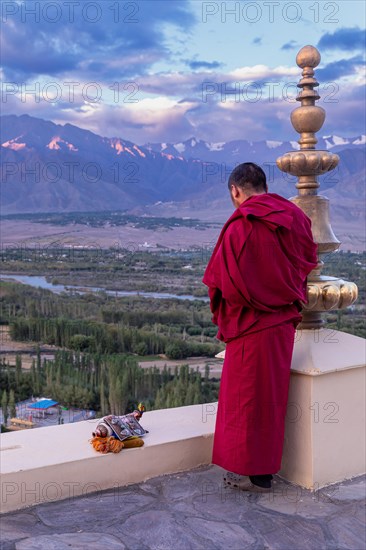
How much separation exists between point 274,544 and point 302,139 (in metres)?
1.91

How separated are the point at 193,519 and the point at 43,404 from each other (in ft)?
126

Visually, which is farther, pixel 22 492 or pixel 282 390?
pixel 282 390

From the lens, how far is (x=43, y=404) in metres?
39.5

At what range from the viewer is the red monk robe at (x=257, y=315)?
275 cm

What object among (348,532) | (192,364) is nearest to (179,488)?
(348,532)

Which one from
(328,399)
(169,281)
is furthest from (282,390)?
(169,281)

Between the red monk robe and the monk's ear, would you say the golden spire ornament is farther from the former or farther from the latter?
the monk's ear

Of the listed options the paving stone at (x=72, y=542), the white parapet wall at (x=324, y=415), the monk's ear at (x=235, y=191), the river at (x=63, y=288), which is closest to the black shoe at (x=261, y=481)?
the white parapet wall at (x=324, y=415)

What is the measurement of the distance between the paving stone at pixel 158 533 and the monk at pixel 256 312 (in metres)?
0.40

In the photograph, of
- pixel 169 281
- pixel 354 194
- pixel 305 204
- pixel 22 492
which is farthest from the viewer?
pixel 354 194

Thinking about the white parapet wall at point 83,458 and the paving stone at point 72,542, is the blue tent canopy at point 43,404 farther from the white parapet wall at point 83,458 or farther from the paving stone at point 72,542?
the paving stone at point 72,542

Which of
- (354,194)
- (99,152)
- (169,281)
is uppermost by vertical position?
(99,152)

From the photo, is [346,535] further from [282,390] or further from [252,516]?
[282,390]

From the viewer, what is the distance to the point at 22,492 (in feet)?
8.98
